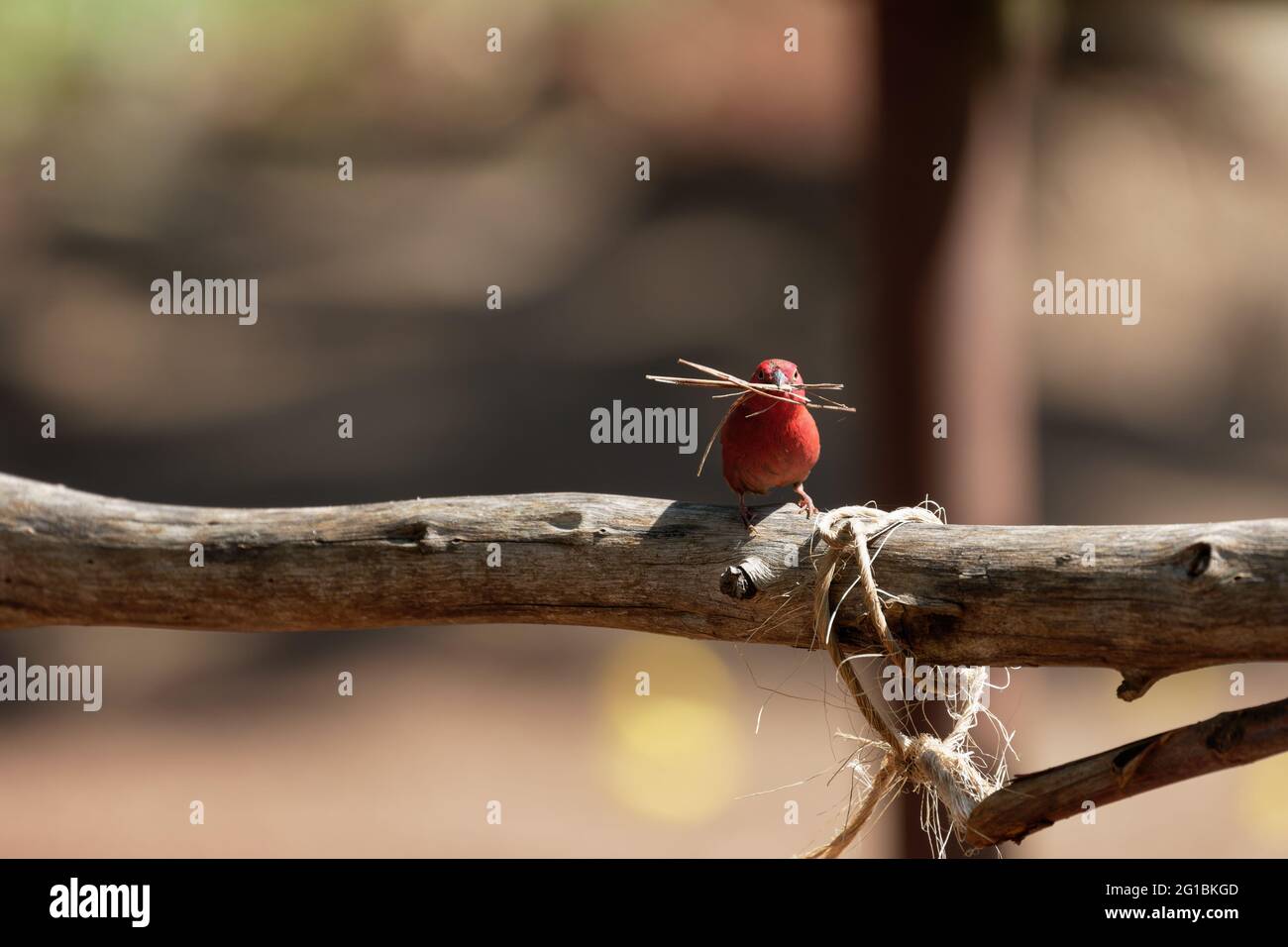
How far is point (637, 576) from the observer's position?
5.63ft

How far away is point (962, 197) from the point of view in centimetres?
293

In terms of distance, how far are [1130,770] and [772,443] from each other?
66cm

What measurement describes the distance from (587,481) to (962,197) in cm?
320

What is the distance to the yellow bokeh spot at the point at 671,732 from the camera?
4.34 m

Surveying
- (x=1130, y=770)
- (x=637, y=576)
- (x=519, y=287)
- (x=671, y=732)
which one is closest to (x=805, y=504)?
(x=637, y=576)

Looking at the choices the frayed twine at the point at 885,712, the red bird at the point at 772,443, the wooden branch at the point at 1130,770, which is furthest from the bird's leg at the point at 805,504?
the wooden branch at the point at 1130,770

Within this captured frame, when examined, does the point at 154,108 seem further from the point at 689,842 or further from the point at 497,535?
the point at 497,535

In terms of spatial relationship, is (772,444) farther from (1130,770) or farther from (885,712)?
(1130,770)

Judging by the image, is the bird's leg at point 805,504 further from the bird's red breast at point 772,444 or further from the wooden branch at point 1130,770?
the wooden branch at point 1130,770

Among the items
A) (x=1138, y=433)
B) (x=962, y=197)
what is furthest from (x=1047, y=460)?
(x=962, y=197)

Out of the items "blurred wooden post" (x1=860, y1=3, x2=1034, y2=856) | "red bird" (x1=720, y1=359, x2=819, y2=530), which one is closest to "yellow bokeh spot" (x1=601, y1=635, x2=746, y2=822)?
"blurred wooden post" (x1=860, y1=3, x2=1034, y2=856)

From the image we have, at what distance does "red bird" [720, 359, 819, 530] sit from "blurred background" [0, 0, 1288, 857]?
2.96 meters

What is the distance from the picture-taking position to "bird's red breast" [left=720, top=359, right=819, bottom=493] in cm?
179

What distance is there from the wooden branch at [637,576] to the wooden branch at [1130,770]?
75 mm
